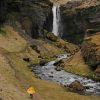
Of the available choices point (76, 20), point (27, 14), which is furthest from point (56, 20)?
point (27, 14)

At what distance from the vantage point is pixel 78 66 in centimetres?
6462

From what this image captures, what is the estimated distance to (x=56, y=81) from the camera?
176 feet

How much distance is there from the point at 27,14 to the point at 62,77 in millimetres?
48359

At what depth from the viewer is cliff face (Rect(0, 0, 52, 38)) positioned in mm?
93562

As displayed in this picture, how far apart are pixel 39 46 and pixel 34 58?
14.6 metres

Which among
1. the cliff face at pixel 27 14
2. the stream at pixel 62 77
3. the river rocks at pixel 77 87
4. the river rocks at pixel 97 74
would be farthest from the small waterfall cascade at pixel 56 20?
the river rocks at pixel 77 87

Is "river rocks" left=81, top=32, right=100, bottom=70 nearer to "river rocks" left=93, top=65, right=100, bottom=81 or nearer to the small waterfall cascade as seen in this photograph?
"river rocks" left=93, top=65, right=100, bottom=81

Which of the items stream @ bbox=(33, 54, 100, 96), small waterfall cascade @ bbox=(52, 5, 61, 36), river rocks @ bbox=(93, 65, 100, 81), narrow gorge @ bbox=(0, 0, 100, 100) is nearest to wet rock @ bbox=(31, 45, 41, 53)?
narrow gorge @ bbox=(0, 0, 100, 100)

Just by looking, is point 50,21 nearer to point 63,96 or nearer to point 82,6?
point 82,6

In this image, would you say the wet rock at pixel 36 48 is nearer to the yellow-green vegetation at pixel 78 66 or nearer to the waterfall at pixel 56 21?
the yellow-green vegetation at pixel 78 66

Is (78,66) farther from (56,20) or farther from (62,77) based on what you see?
(56,20)

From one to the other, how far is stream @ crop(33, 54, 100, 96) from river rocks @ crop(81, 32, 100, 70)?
4.73 meters

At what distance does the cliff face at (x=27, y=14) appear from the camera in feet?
307

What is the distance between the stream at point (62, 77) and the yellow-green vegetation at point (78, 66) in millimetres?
1900
